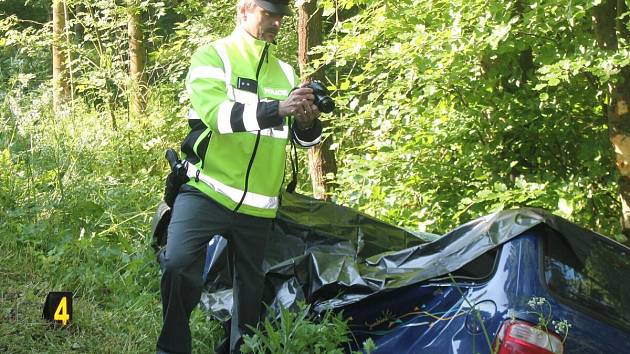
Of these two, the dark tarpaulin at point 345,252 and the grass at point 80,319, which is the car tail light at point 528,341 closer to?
the dark tarpaulin at point 345,252

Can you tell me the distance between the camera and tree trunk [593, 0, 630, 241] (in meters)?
5.42

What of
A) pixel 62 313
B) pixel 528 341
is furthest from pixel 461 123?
pixel 528 341

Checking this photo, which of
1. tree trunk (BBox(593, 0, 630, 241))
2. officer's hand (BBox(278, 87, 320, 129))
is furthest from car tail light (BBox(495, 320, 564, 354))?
tree trunk (BBox(593, 0, 630, 241))

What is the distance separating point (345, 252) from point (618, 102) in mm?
2530

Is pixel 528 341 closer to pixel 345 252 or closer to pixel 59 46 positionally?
pixel 345 252

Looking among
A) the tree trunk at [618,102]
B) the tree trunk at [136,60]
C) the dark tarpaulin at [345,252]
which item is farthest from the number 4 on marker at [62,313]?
the tree trunk at [136,60]

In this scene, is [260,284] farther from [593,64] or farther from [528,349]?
[593,64]

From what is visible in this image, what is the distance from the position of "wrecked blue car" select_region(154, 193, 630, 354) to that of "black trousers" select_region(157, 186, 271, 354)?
43 cm

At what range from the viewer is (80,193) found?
6.84m

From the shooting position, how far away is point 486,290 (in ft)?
10.1

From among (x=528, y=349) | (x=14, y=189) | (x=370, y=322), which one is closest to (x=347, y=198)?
(x=14, y=189)

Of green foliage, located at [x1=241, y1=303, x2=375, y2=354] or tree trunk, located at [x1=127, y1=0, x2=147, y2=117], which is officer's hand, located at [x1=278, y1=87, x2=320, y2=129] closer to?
green foliage, located at [x1=241, y1=303, x2=375, y2=354]

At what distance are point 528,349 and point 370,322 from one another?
86 cm

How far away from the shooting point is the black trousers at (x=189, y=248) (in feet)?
11.5
